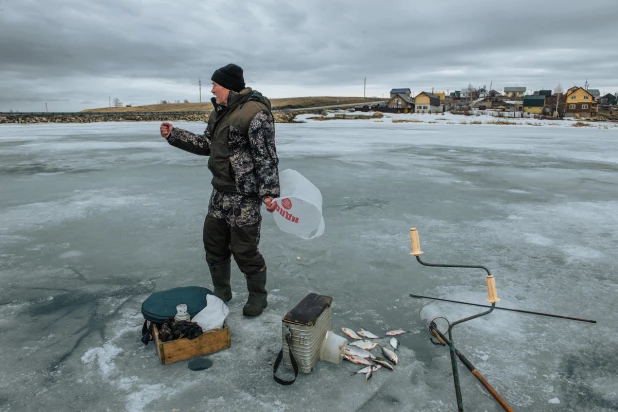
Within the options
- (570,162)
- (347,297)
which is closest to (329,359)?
(347,297)

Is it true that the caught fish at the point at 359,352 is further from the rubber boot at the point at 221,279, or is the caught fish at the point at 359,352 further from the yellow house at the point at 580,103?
the yellow house at the point at 580,103

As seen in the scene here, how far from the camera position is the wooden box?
7.75 feet

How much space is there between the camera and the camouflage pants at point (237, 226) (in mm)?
2854

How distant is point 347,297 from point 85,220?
3.75 meters

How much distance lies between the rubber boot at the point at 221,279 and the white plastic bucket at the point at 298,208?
60 cm

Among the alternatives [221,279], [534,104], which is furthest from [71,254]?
[534,104]

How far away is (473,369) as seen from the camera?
2.24 m

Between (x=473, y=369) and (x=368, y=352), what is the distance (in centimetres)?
60

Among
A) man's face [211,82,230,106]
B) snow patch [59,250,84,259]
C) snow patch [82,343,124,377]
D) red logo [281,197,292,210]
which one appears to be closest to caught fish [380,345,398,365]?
red logo [281,197,292,210]

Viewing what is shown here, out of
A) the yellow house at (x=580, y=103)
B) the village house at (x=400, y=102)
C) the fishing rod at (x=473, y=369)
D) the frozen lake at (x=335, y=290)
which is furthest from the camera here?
the village house at (x=400, y=102)

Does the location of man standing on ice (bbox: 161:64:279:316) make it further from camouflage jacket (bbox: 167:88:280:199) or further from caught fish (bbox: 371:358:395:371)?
caught fish (bbox: 371:358:395:371)

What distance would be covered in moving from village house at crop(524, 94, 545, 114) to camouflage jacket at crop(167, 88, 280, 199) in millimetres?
77221

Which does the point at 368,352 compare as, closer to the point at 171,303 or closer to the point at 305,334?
the point at 305,334

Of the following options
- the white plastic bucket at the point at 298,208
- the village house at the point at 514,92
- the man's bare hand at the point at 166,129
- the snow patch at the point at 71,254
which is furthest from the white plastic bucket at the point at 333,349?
the village house at the point at 514,92
